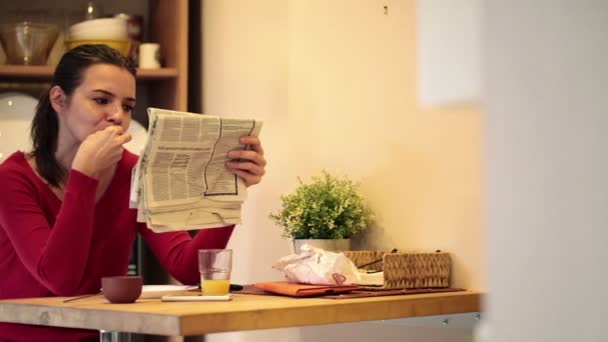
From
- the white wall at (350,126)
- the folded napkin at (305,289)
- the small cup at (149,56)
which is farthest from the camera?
the small cup at (149,56)

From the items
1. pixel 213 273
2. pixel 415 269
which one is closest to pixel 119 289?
pixel 213 273

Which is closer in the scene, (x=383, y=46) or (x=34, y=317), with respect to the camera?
(x=34, y=317)

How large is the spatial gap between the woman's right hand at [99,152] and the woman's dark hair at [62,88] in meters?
0.16

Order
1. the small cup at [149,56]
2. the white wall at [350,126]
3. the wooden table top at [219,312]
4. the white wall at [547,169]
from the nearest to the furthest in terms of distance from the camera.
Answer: the white wall at [547,169], the wooden table top at [219,312], the white wall at [350,126], the small cup at [149,56]

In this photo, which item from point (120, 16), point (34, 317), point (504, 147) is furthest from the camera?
point (120, 16)

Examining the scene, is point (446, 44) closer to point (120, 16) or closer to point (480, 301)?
point (480, 301)

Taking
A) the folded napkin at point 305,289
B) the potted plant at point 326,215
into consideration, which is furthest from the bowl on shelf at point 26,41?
the folded napkin at point 305,289

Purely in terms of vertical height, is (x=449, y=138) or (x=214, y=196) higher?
(x=449, y=138)

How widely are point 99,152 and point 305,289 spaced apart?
523 mm

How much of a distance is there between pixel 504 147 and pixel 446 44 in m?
0.07

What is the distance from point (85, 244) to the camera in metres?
1.88

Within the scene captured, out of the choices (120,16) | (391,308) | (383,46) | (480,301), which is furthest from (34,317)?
(120,16)

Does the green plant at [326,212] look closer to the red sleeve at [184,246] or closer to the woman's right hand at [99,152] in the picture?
the red sleeve at [184,246]

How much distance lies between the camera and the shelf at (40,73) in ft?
9.71
